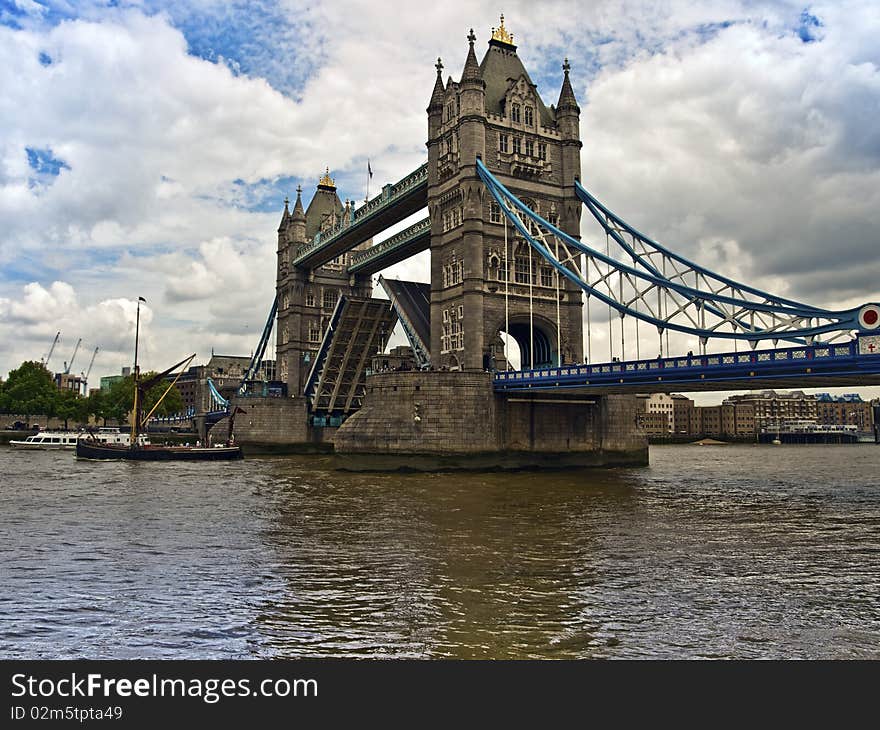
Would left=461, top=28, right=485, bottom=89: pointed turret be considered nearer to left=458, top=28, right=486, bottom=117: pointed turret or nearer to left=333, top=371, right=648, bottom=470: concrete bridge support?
left=458, top=28, right=486, bottom=117: pointed turret

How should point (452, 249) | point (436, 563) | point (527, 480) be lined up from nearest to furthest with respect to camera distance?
point (436, 563) < point (527, 480) < point (452, 249)

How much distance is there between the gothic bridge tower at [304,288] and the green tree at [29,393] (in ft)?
140

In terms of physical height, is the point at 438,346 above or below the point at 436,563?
above

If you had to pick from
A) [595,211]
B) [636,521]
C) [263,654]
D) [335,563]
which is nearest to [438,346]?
[595,211]

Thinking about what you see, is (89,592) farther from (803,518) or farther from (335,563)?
(803,518)

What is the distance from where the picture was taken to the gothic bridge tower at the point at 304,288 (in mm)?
86625

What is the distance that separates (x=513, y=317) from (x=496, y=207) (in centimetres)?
785

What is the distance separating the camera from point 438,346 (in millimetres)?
56375

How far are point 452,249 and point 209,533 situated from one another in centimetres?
3672

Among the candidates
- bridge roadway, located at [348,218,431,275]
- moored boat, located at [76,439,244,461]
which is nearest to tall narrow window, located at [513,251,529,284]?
bridge roadway, located at [348,218,431,275]

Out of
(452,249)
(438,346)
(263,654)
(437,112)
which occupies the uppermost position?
(437,112)

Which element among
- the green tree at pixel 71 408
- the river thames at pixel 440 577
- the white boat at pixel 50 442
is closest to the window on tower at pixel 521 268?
the river thames at pixel 440 577

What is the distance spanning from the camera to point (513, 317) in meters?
54.9

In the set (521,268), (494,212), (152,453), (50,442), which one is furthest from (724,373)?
(50,442)
